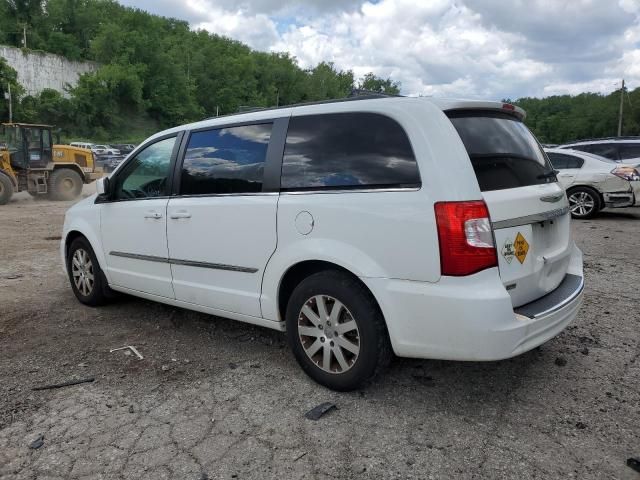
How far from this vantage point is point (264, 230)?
3.43 metres

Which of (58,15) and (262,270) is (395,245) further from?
(58,15)

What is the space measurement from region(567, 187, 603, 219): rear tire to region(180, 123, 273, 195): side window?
9.31 metres

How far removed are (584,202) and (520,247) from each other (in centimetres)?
945

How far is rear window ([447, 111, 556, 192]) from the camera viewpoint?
293cm

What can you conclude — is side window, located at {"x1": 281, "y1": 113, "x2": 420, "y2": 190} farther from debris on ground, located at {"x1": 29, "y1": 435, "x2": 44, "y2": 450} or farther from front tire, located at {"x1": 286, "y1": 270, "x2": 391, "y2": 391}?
debris on ground, located at {"x1": 29, "y1": 435, "x2": 44, "y2": 450}

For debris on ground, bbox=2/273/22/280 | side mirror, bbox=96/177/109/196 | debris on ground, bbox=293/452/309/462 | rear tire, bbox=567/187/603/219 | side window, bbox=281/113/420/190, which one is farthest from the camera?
rear tire, bbox=567/187/603/219

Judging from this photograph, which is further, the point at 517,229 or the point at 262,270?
the point at 262,270

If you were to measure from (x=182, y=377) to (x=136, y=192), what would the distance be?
180 cm

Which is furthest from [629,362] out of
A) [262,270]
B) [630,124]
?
[630,124]

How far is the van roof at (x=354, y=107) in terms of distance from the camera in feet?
9.96

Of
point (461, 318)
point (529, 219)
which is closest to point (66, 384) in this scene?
point (461, 318)

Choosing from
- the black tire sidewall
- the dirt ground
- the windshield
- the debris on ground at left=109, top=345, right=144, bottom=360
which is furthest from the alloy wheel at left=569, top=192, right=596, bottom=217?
the windshield

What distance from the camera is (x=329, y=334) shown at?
319 cm

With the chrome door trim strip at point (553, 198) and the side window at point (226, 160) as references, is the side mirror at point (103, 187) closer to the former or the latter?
the side window at point (226, 160)
